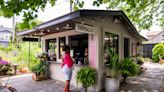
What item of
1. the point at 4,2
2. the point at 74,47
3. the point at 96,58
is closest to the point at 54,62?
the point at 74,47

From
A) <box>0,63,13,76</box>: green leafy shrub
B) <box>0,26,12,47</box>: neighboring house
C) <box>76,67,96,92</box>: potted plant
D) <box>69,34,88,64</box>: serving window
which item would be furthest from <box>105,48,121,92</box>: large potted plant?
<box>0,26,12,47</box>: neighboring house

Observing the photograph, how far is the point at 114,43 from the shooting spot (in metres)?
7.92

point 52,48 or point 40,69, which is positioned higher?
point 52,48

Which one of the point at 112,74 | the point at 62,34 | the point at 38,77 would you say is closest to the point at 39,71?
the point at 38,77

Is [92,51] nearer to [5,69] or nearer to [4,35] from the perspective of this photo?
[5,69]

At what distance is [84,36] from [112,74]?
6.68 ft

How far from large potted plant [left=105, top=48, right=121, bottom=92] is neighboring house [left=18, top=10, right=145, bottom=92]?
0.27 m

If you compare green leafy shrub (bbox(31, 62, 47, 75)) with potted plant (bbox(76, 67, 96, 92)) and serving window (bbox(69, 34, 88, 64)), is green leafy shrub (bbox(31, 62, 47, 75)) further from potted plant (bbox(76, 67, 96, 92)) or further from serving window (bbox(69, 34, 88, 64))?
potted plant (bbox(76, 67, 96, 92))

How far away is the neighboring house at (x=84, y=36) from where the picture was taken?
5557 mm

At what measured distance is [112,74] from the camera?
6391mm

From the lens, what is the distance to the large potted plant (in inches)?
242

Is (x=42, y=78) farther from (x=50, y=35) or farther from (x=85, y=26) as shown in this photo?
(x=85, y=26)

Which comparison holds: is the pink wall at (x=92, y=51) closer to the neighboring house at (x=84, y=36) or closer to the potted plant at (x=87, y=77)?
the neighboring house at (x=84, y=36)

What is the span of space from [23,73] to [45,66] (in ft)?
10.8
